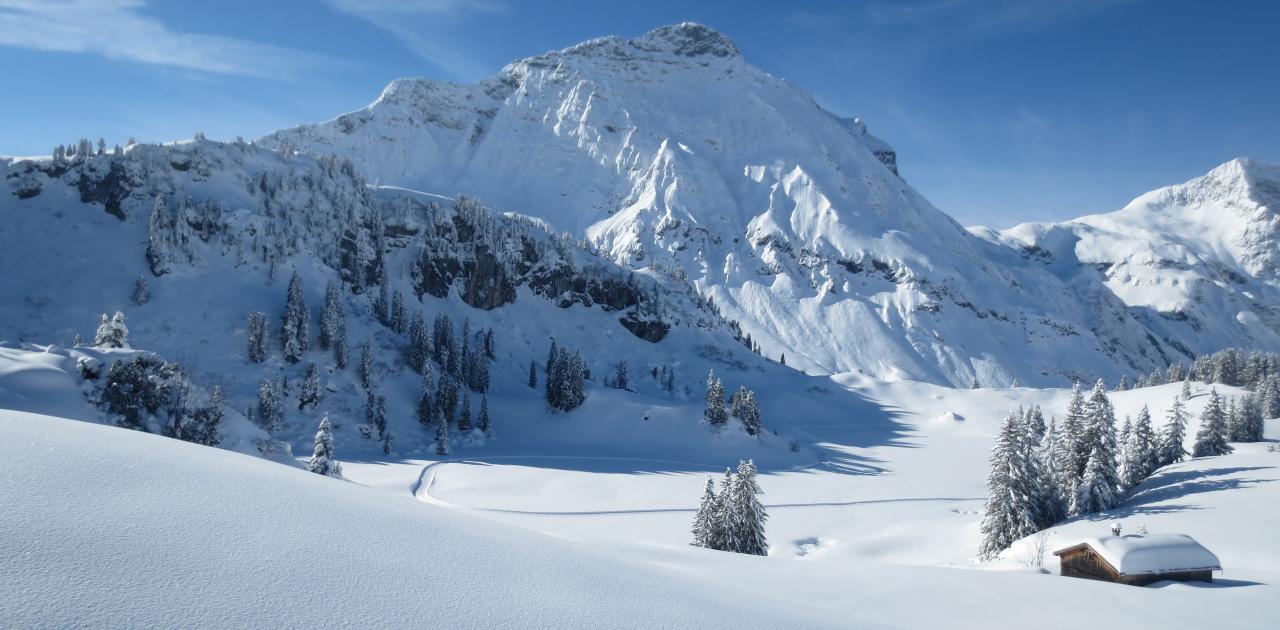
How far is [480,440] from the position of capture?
76438 millimetres

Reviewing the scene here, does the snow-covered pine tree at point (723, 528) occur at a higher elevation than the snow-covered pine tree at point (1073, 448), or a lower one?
lower

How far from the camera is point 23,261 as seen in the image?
74.8 m

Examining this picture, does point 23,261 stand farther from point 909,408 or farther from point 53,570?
point 909,408

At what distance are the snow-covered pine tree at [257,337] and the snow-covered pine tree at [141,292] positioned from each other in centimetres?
1262

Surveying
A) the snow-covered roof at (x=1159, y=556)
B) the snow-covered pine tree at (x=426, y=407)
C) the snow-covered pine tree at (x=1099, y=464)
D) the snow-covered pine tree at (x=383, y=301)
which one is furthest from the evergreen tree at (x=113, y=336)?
the snow-covered pine tree at (x=1099, y=464)

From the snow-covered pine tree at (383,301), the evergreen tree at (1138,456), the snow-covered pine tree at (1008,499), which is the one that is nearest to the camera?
the snow-covered pine tree at (1008,499)

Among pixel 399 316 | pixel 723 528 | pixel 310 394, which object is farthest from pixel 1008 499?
pixel 399 316

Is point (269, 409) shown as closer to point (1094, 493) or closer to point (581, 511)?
point (581, 511)

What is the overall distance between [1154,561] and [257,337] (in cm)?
8006

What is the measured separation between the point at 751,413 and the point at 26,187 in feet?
323

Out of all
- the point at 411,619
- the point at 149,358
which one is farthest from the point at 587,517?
the point at 411,619

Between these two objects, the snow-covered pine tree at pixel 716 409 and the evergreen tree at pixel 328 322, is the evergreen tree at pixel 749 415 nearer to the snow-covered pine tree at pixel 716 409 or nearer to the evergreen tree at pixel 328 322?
the snow-covered pine tree at pixel 716 409

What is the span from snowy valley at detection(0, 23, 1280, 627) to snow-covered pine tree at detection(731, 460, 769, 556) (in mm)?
151

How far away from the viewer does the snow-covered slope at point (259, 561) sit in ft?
17.5
